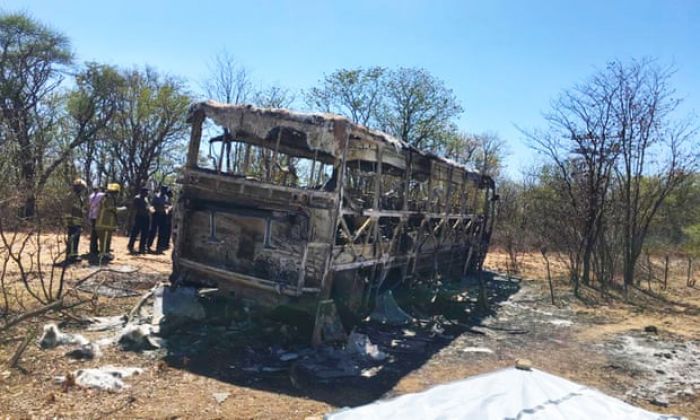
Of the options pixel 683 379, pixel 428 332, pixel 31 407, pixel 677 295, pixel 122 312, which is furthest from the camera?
pixel 677 295

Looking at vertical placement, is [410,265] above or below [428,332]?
above

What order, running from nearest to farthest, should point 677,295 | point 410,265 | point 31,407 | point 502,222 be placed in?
point 31,407
point 410,265
point 677,295
point 502,222

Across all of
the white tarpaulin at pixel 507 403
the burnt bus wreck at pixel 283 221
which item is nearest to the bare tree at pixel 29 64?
the burnt bus wreck at pixel 283 221

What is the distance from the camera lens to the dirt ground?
459 cm

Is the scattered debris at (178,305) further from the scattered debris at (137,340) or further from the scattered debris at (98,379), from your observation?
the scattered debris at (98,379)

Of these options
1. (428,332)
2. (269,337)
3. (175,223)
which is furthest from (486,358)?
(175,223)

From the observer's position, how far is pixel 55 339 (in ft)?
18.5

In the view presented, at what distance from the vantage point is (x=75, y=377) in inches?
188

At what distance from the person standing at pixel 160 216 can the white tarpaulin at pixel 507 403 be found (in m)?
11.5

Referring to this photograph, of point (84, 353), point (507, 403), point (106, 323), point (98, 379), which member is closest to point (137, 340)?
point (84, 353)

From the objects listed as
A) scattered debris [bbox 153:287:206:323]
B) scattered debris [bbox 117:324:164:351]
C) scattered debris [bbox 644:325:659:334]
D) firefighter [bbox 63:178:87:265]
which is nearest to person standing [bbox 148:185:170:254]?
firefighter [bbox 63:178:87:265]

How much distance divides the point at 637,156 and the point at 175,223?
479 inches

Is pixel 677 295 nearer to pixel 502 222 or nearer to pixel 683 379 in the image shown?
pixel 683 379

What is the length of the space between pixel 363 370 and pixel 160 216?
8.81 metres
